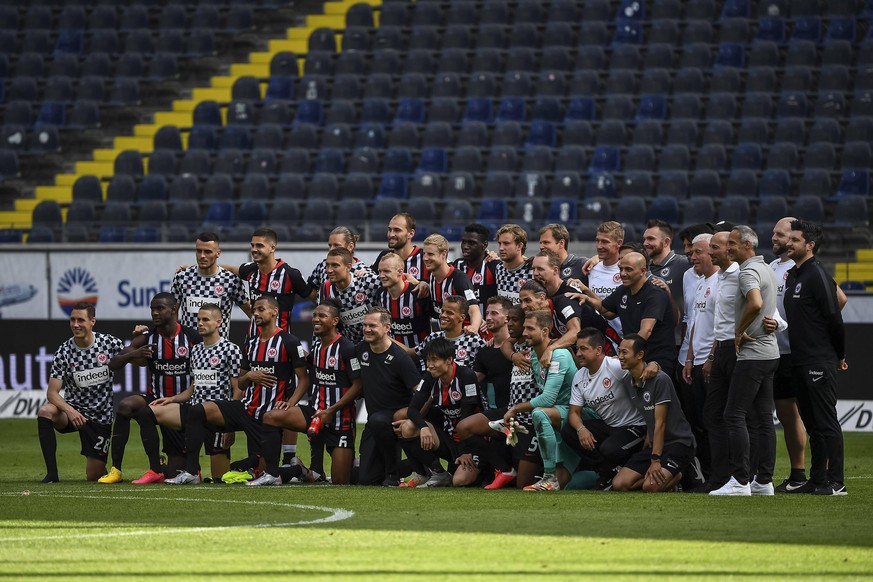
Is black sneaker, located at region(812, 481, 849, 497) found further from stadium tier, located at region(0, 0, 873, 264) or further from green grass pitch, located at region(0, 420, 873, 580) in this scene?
stadium tier, located at region(0, 0, 873, 264)

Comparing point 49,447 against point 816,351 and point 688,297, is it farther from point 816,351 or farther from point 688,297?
point 816,351

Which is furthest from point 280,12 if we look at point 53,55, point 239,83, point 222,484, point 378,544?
point 378,544

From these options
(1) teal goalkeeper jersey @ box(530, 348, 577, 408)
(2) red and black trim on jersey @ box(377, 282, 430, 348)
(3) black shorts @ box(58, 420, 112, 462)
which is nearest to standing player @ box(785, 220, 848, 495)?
(1) teal goalkeeper jersey @ box(530, 348, 577, 408)

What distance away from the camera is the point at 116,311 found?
22.4m

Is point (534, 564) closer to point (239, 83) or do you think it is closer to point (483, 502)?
point (483, 502)

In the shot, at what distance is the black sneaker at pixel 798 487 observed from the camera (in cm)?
1140

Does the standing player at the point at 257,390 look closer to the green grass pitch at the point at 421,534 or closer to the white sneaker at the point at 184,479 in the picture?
the white sneaker at the point at 184,479

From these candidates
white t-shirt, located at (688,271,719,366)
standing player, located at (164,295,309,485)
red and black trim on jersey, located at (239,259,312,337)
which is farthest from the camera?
red and black trim on jersey, located at (239,259,312,337)

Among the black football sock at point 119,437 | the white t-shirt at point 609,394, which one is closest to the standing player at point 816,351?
the white t-shirt at point 609,394

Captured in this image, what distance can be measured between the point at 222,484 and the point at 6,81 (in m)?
19.1

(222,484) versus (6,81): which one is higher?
(6,81)

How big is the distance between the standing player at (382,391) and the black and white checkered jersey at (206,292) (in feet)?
5.81

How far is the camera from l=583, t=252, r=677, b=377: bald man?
11.9 m

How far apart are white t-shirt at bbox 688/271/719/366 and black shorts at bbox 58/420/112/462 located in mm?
5576
